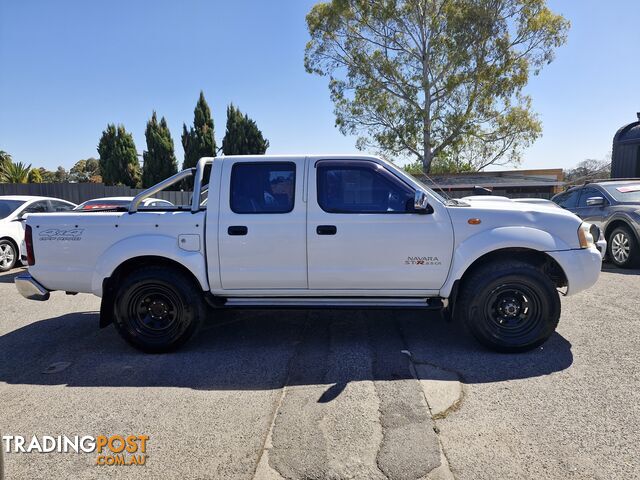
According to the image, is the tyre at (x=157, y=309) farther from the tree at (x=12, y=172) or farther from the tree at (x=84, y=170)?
the tree at (x=84, y=170)

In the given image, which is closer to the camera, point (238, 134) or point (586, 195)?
point (586, 195)

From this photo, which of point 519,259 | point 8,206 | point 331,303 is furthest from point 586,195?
point 8,206

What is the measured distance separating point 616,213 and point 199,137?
24.4 m

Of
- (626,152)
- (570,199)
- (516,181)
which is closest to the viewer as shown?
(570,199)

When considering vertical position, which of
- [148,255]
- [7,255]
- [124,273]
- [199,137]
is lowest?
[7,255]

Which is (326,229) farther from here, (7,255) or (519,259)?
(7,255)

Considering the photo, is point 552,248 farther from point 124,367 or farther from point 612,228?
point 612,228

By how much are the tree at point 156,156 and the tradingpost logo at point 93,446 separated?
2531cm

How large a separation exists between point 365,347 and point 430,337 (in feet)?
2.53

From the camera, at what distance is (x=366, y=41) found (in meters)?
28.8

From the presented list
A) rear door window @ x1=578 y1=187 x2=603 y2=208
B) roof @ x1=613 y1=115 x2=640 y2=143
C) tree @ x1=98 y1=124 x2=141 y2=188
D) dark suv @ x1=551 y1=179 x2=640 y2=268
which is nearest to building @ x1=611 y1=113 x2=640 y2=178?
roof @ x1=613 y1=115 x2=640 y2=143

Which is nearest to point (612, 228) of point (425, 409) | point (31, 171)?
point (425, 409)

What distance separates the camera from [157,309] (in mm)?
4395

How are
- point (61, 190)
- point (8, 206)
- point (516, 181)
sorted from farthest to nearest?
point (516, 181), point (61, 190), point (8, 206)
